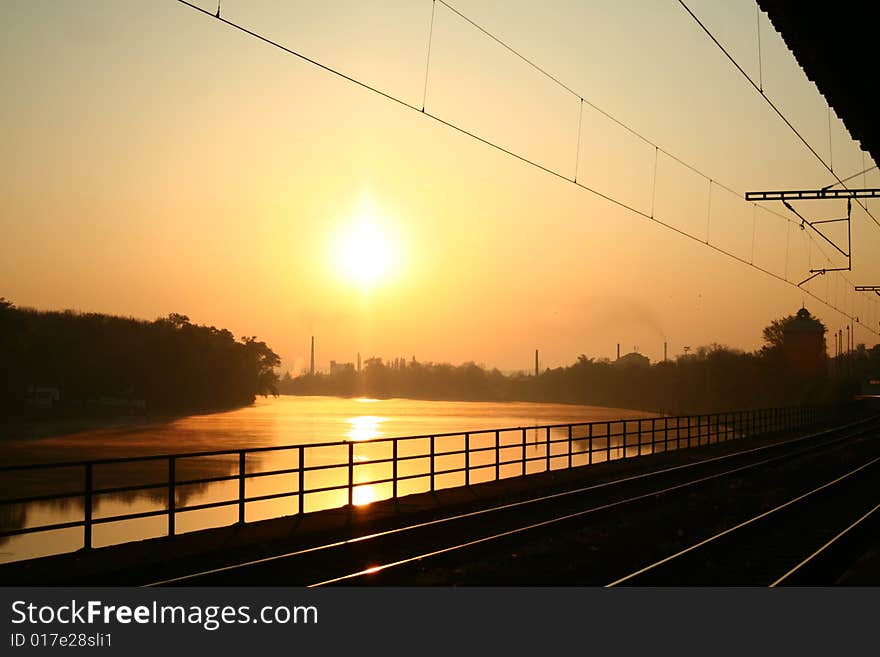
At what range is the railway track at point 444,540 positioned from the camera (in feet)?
43.8

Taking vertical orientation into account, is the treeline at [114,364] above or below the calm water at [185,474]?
above

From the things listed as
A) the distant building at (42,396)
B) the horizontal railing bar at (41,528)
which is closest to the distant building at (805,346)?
the distant building at (42,396)

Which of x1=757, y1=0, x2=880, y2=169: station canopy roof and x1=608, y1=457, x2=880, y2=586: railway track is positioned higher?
x1=757, y1=0, x2=880, y2=169: station canopy roof

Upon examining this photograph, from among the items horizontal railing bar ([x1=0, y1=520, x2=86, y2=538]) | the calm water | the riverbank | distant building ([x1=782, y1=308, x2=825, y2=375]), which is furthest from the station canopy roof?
distant building ([x1=782, y1=308, x2=825, y2=375])

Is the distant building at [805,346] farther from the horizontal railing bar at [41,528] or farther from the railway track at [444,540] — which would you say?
the horizontal railing bar at [41,528]

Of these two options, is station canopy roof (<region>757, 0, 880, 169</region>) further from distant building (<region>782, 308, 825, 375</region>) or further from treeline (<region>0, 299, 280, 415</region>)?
distant building (<region>782, 308, 825, 375</region>)

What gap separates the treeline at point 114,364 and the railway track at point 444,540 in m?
84.3

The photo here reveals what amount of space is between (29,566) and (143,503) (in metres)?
29.2

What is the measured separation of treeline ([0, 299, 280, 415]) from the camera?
105250mm

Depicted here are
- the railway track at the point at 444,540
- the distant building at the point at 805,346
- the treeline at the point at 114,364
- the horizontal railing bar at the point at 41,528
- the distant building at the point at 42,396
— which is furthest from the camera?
the distant building at the point at 805,346

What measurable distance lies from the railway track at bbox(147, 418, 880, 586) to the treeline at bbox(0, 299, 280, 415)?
84.3 m

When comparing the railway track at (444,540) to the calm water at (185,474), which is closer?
the railway track at (444,540)
